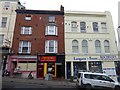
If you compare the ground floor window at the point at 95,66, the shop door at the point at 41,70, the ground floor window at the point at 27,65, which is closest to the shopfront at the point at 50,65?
the shop door at the point at 41,70

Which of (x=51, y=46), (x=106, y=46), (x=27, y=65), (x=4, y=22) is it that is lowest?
(x=27, y=65)

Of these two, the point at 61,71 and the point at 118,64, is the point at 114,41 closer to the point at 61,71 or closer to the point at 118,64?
the point at 118,64

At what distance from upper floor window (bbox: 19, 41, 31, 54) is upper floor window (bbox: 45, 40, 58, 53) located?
105 inches

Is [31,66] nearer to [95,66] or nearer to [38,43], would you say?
[38,43]

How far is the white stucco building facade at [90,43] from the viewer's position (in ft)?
78.8

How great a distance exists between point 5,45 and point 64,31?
9.13 meters

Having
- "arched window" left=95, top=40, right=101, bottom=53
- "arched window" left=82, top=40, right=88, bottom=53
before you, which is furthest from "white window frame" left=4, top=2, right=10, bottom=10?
"arched window" left=95, top=40, right=101, bottom=53

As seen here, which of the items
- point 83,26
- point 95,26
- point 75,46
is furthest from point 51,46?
point 95,26

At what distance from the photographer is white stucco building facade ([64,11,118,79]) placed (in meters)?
24.0

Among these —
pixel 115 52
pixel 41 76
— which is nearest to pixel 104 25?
pixel 115 52

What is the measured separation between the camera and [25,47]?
24.0m

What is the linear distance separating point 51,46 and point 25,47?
3.91 m

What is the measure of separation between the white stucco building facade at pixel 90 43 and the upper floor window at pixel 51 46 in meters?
1.69

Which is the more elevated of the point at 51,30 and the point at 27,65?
the point at 51,30
